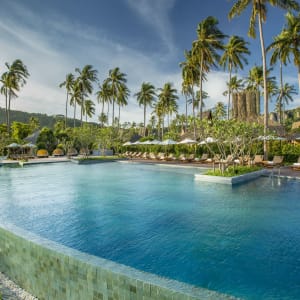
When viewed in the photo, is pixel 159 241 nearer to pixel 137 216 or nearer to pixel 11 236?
pixel 137 216

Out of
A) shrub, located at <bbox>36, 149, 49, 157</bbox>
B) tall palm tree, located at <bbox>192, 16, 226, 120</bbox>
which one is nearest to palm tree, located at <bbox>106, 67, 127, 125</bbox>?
shrub, located at <bbox>36, 149, 49, 157</bbox>

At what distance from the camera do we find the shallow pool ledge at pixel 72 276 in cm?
248

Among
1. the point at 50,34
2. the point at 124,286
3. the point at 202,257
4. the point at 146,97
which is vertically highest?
the point at 146,97

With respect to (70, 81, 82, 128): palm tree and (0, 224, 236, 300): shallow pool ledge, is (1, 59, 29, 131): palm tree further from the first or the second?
(0, 224, 236, 300): shallow pool ledge

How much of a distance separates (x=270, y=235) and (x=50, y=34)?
1745 cm

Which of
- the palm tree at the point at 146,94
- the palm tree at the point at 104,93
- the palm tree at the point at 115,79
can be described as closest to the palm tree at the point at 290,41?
the palm tree at the point at 146,94

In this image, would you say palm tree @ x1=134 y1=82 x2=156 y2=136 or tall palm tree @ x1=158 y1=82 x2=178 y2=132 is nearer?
tall palm tree @ x1=158 y1=82 x2=178 y2=132

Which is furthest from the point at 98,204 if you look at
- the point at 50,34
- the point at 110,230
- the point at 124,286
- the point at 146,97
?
the point at 146,97

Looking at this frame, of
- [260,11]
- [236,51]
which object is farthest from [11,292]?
[236,51]

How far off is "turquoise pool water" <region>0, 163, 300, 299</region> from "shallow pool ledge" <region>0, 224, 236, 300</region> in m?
1.65

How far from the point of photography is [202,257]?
4.88 metres

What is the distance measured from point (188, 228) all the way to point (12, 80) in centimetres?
4540

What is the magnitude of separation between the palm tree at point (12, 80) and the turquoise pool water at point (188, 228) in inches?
1446

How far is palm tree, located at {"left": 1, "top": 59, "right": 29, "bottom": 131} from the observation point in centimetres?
4150
